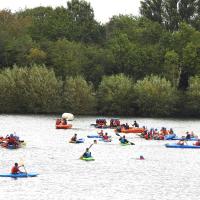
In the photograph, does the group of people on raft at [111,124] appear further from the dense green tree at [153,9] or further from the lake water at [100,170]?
the dense green tree at [153,9]

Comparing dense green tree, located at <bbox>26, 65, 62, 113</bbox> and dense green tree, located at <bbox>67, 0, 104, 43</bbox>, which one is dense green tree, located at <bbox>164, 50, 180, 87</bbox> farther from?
dense green tree, located at <bbox>67, 0, 104, 43</bbox>

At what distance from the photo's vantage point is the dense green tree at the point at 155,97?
4535 inches

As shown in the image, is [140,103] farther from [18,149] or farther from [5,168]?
[5,168]

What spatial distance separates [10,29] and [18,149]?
70205 millimetres

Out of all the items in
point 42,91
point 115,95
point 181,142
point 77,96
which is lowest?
point 181,142

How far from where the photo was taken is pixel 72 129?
280 feet

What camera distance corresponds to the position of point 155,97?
11506cm

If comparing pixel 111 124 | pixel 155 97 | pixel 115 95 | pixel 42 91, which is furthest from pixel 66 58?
pixel 111 124

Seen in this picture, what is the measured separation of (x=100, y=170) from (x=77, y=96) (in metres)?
57.2

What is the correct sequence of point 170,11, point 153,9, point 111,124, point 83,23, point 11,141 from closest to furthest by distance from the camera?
point 11,141 → point 111,124 → point 170,11 → point 153,9 → point 83,23

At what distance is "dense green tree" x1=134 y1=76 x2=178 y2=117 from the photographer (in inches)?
4535

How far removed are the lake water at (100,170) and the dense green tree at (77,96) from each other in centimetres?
3061

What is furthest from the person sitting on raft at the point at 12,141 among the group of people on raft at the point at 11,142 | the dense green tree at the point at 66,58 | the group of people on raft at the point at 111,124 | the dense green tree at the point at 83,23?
the dense green tree at the point at 83,23

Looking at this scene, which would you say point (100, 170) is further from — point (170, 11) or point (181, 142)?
point (170, 11)
